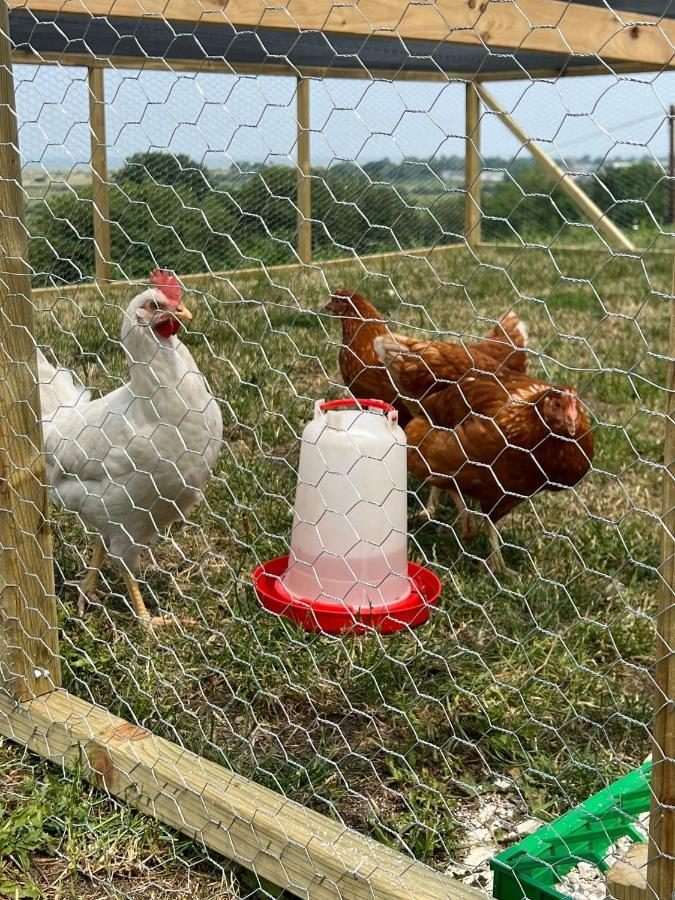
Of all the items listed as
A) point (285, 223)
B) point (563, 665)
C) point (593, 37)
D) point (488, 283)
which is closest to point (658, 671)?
point (563, 665)

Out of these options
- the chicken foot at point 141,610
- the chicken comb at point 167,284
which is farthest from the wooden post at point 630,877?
the chicken comb at point 167,284

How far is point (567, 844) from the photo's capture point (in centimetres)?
143

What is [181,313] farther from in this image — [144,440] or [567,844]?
[567,844]

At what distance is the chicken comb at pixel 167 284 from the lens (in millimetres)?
2184

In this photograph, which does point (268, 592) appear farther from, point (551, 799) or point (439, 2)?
point (439, 2)

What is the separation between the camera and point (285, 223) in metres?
5.19

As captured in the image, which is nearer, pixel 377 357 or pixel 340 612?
pixel 340 612

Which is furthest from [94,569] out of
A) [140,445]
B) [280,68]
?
[280,68]

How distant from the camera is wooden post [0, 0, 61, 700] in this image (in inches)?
68.4

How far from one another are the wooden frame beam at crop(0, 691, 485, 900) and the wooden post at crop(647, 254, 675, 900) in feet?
1.07

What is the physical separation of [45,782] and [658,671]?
1147 millimetres

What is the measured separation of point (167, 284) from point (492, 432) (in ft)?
2.81

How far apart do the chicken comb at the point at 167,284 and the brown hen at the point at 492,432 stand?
56cm

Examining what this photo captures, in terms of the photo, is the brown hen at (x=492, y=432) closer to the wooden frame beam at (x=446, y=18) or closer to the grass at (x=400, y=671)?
the grass at (x=400, y=671)
